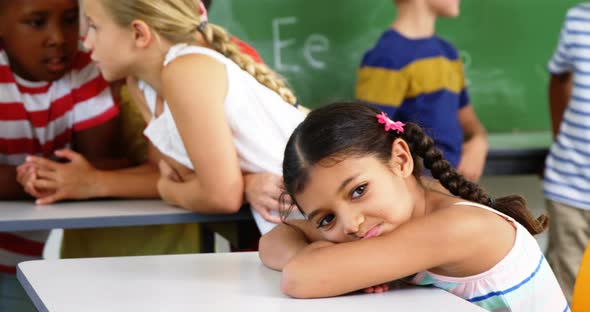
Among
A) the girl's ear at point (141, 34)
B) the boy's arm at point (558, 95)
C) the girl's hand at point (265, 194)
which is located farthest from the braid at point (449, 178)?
the boy's arm at point (558, 95)

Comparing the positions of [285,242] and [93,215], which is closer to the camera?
[285,242]

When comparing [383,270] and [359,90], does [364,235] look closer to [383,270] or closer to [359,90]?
[383,270]

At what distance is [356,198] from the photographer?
1504 millimetres

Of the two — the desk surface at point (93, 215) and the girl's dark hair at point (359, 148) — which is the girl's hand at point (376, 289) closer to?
the girl's dark hair at point (359, 148)

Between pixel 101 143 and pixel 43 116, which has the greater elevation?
pixel 43 116

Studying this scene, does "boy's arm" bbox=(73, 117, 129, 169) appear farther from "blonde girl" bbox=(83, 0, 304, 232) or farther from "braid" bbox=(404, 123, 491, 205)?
"braid" bbox=(404, 123, 491, 205)

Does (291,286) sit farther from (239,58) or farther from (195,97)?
(239,58)

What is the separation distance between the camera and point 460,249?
4.79 ft

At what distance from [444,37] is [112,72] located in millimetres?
1787

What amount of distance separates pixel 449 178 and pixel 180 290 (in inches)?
20.9

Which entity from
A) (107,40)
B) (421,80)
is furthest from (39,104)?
(421,80)

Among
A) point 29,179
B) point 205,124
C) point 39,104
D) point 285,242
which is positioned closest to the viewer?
point 285,242

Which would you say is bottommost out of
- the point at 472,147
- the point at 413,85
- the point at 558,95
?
the point at 472,147

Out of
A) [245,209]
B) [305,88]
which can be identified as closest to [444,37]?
[305,88]
